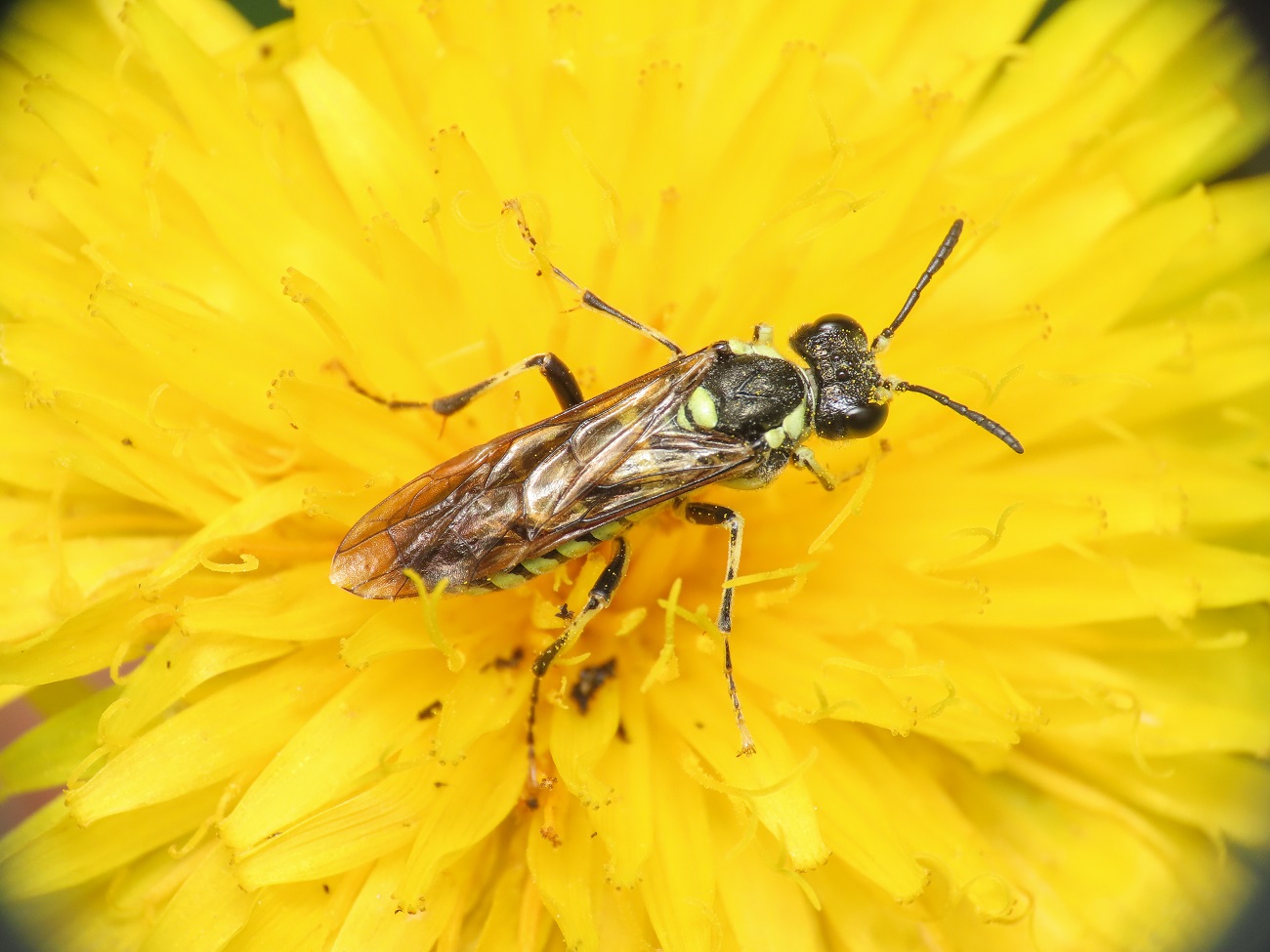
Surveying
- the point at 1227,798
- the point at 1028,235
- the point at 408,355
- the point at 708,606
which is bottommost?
the point at 1227,798

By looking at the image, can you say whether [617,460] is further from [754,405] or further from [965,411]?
[965,411]

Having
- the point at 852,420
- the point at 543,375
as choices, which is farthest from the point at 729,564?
the point at 543,375

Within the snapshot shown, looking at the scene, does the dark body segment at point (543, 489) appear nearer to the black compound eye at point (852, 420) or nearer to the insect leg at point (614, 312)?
the insect leg at point (614, 312)

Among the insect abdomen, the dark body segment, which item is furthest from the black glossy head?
the insect abdomen

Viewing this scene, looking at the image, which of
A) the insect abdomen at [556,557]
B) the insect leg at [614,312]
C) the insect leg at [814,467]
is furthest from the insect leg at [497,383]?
the insect leg at [814,467]

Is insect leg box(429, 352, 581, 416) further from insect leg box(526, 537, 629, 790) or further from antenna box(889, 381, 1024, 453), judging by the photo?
antenna box(889, 381, 1024, 453)

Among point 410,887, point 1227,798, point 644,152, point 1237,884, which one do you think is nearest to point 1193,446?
point 1227,798

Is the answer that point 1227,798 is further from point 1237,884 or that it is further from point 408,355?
point 408,355

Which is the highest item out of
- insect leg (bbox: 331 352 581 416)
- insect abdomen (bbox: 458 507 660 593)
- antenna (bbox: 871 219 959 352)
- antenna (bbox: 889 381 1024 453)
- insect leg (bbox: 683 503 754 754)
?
insect leg (bbox: 331 352 581 416)
